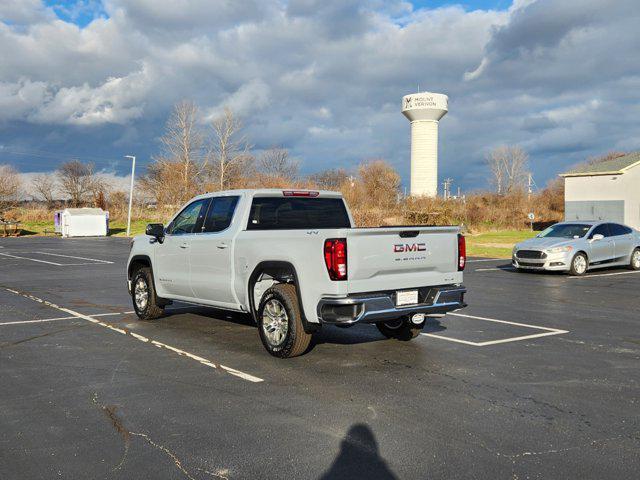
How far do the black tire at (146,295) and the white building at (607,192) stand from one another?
138 ft

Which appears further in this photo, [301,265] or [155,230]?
[155,230]

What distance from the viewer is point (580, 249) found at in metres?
17.3

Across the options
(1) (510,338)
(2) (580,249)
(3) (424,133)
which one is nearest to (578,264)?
(2) (580,249)

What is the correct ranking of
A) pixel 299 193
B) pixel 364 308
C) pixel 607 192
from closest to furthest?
pixel 364 308 → pixel 299 193 → pixel 607 192

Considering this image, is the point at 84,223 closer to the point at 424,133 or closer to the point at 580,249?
the point at 580,249

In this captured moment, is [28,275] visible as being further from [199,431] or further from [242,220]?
[199,431]

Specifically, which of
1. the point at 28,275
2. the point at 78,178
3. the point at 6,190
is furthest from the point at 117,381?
the point at 78,178

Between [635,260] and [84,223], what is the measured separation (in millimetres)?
43733

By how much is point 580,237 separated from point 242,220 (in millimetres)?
12826

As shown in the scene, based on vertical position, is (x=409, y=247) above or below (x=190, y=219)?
below

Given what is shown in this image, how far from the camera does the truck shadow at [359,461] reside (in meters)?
4.04

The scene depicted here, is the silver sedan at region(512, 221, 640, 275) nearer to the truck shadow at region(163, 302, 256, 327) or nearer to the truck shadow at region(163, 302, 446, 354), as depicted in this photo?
the truck shadow at region(163, 302, 446, 354)

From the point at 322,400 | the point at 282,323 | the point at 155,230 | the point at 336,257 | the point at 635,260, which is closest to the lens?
the point at 322,400

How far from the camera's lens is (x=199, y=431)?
4840mm
